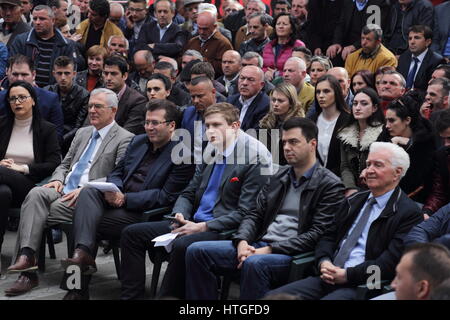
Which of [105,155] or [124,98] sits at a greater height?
[124,98]

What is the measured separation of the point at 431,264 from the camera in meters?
3.96

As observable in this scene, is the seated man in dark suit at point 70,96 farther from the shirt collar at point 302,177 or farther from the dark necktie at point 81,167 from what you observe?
the shirt collar at point 302,177

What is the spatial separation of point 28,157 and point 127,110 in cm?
128

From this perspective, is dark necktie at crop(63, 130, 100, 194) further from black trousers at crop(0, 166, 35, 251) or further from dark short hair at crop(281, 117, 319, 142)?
dark short hair at crop(281, 117, 319, 142)

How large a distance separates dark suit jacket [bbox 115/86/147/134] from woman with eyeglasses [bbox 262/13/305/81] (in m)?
2.06

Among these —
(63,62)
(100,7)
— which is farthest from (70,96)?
(100,7)

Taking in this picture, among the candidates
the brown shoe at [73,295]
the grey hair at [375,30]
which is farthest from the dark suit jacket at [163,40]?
the brown shoe at [73,295]

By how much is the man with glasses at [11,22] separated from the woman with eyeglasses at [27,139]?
334 centimetres

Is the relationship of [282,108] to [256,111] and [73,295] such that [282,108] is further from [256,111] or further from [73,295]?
[73,295]

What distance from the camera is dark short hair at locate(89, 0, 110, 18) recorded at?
11289 mm

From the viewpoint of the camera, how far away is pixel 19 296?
6.46 m

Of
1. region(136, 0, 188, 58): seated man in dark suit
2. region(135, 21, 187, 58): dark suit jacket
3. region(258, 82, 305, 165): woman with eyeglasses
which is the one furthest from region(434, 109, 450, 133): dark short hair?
region(136, 0, 188, 58): seated man in dark suit

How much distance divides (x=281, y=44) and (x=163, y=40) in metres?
1.91
